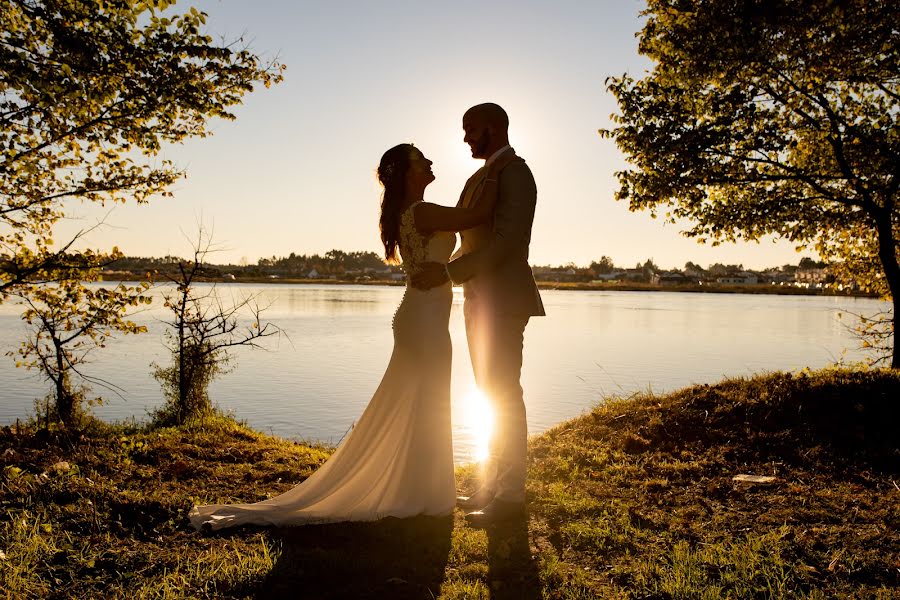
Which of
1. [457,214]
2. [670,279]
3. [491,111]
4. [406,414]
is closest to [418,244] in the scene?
[457,214]

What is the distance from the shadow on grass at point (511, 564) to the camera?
399 cm

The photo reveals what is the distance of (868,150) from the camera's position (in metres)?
11.0

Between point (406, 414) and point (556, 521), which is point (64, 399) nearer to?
point (406, 414)

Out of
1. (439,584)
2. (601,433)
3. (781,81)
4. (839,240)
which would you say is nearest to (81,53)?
(439,584)

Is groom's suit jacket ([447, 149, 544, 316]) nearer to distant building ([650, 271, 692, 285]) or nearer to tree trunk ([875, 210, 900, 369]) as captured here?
tree trunk ([875, 210, 900, 369])

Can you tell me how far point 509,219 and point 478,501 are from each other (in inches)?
100

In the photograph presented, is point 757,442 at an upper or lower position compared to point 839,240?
lower

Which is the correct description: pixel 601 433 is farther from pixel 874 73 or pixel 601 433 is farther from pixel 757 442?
pixel 874 73

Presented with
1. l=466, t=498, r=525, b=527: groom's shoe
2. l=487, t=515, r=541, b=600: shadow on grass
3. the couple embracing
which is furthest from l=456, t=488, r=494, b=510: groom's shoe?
l=487, t=515, r=541, b=600: shadow on grass

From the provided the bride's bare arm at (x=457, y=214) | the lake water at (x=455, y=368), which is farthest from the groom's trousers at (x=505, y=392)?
the lake water at (x=455, y=368)

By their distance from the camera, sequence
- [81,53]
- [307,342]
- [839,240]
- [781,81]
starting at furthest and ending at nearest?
[307,342] < [839,240] < [781,81] < [81,53]

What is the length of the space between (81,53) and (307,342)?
24205mm

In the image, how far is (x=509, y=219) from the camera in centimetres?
511

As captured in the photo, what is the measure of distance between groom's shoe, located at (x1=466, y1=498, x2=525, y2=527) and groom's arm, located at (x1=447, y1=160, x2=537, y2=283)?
199 centimetres
